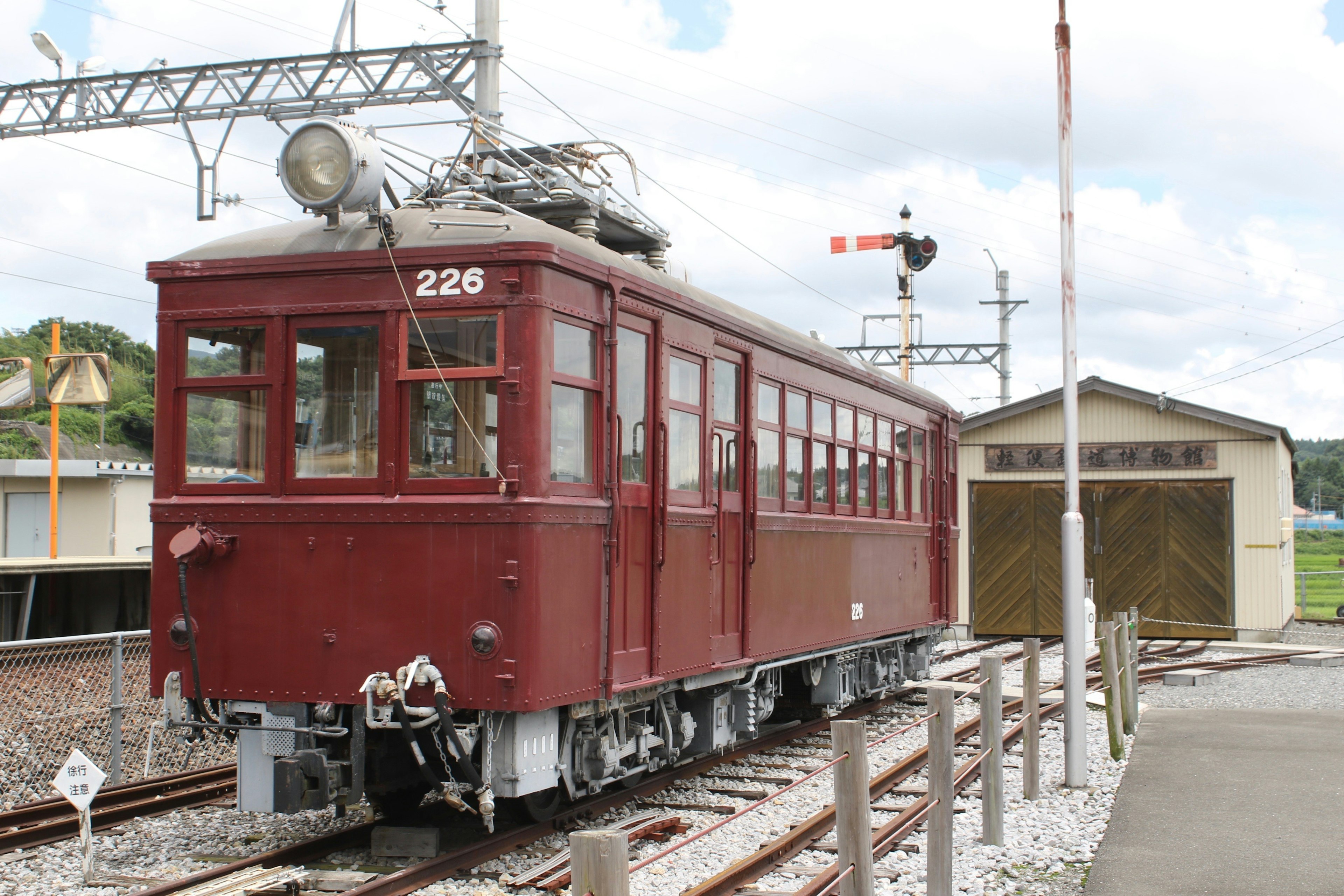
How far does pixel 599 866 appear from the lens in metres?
3.29

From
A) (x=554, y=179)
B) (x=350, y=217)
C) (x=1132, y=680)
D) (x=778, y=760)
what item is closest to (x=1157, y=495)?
(x=1132, y=680)

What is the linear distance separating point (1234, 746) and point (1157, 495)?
12.3m

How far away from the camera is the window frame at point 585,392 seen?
21.6 feet

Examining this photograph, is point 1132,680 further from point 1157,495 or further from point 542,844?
point 1157,495

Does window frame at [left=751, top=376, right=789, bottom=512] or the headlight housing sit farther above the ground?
the headlight housing

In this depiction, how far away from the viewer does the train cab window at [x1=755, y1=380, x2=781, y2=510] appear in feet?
30.2

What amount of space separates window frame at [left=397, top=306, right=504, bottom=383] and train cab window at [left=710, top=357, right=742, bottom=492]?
2.20 m

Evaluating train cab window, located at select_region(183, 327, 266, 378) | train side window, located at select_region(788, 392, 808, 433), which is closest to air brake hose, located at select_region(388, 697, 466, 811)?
train cab window, located at select_region(183, 327, 266, 378)

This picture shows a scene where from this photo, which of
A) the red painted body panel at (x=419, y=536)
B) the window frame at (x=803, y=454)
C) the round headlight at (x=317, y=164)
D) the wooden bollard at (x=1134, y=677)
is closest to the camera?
the red painted body panel at (x=419, y=536)

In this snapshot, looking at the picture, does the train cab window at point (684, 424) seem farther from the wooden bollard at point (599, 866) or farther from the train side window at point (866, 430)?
the wooden bollard at point (599, 866)

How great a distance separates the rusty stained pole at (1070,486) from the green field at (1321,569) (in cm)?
1747

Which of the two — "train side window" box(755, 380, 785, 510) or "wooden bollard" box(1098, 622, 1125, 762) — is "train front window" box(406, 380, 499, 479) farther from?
"wooden bollard" box(1098, 622, 1125, 762)

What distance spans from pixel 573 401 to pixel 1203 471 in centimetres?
1802

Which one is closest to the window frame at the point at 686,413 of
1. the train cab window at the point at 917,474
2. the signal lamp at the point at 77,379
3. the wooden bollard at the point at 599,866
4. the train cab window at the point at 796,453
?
the train cab window at the point at 796,453
